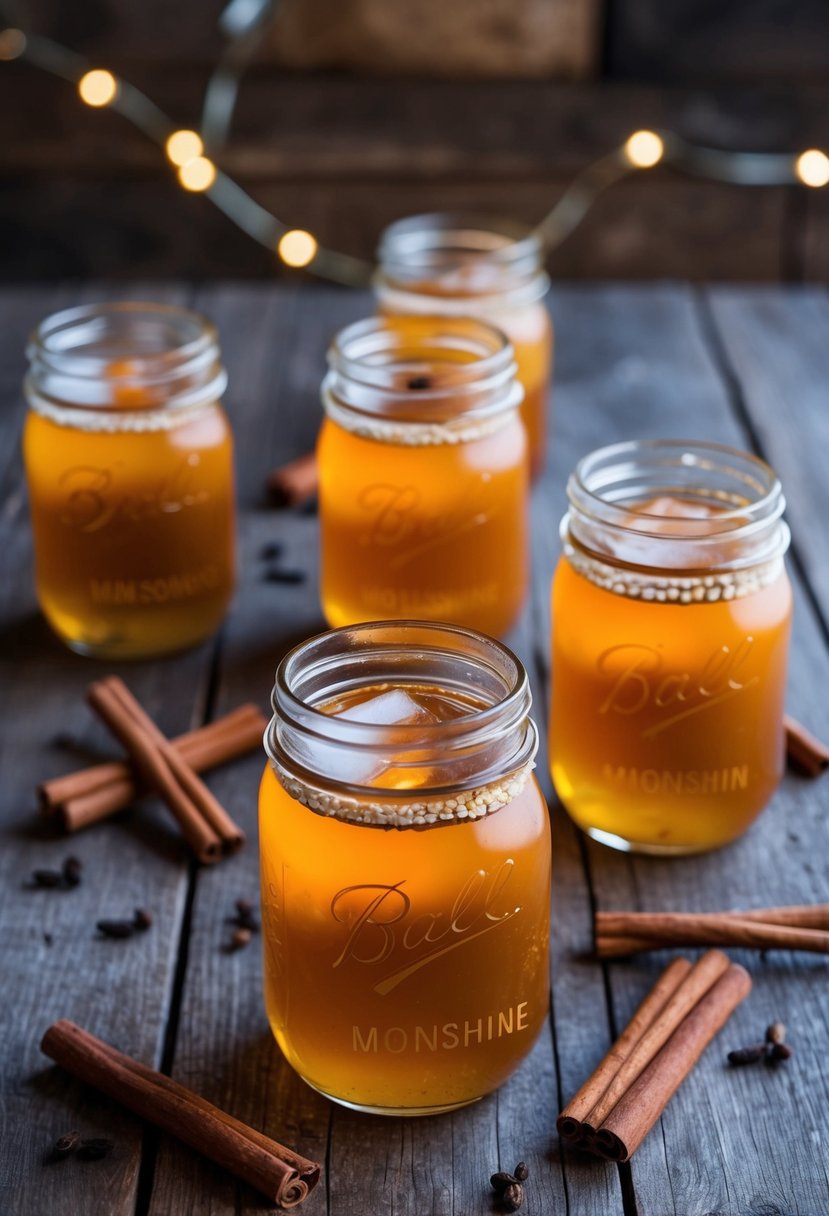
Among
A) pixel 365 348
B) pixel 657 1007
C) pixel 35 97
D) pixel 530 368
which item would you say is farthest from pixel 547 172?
pixel 657 1007

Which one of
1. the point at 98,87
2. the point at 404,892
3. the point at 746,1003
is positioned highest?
the point at 404,892

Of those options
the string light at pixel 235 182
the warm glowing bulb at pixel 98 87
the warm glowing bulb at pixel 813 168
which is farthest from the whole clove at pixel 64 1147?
the warm glowing bulb at pixel 98 87

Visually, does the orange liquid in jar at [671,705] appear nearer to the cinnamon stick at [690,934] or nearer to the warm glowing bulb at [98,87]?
the cinnamon stick at [690,934]

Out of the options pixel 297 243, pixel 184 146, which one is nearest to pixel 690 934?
pixel 297 243

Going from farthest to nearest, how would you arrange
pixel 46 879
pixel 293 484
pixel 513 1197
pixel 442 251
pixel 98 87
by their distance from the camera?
pixel 98 87, pixel 442 251, pixel 293 484, pixel 46 879, pixel 513 1197

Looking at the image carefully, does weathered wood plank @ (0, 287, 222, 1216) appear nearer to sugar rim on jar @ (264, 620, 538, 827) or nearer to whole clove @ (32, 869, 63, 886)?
whole clove @ (32, 869, 63, 886)

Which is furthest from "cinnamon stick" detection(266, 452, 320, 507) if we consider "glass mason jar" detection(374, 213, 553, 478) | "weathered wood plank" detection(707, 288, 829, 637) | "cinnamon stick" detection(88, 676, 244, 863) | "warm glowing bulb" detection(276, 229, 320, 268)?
"warm glowing bulb" detection(276, 229, 320, 268)

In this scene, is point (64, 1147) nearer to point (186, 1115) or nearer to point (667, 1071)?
point (186, 1115)

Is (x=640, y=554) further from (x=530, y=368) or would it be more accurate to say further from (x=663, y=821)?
(x=530, y=368)
